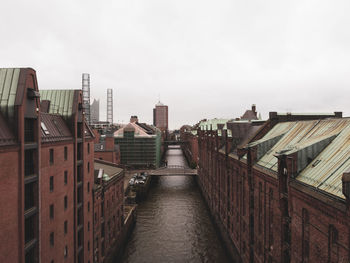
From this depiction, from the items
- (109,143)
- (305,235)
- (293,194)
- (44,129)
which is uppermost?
(44,129)

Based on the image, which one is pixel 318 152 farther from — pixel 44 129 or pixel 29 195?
pixel 44 129

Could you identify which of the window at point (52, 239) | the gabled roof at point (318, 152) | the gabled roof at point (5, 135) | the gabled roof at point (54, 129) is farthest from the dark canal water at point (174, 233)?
the gabled roof at point (5, 135)

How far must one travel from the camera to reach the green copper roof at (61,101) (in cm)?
2484

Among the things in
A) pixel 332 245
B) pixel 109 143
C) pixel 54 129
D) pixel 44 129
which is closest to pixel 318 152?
pixel 332 245

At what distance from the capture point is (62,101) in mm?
25438

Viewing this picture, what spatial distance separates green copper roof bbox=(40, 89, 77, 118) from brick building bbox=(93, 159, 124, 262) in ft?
31.3

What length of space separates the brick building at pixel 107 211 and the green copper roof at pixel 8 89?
15.2 m

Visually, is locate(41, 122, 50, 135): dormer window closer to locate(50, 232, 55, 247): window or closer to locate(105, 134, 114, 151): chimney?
locate(50, 232, 55, 247): window

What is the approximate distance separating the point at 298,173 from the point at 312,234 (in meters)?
4.37

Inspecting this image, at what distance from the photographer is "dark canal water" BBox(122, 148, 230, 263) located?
1427 inches

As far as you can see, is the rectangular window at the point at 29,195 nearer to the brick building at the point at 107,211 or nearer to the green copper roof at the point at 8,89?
the green copper roof at the point at 8,89

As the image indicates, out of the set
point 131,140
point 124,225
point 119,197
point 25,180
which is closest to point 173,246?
point 124,225

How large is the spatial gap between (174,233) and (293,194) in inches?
1205

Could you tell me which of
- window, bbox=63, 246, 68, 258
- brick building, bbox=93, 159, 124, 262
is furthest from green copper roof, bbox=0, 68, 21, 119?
brick building, bbox=93, 159, 124, 262
